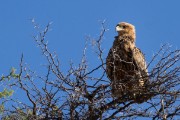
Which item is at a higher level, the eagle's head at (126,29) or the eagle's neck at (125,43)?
the eagle's head at (126,29)

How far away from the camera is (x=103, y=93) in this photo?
6.84 metres

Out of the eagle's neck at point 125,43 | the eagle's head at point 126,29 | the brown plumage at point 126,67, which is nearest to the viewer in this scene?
the brown plumage at point 126,67

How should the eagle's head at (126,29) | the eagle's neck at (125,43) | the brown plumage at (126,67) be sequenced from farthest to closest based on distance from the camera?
the eagle's head at (126,29)
the eagle's neck at (125,43)
the brown plumage at (126,67)

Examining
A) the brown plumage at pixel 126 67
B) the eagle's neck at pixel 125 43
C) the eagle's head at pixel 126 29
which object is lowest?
the brown plumage at pixel 126 67

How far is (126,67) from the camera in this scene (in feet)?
28.8

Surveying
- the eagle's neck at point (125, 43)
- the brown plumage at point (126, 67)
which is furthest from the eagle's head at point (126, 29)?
the eagle's neck at point (125, 43)

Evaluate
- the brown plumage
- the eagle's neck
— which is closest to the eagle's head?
the brown plumage

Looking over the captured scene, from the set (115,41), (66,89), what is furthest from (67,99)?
(115,41)

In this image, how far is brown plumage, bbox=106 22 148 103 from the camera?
7.20 meters

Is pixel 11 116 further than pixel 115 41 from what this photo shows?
No

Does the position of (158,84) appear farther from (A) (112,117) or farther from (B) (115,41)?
(B) (115,41)

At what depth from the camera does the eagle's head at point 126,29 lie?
9.95 m

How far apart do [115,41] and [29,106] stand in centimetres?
283

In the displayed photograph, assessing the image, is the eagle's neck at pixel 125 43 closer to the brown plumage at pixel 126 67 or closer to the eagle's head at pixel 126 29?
the brown plumage at pixel 126 67
